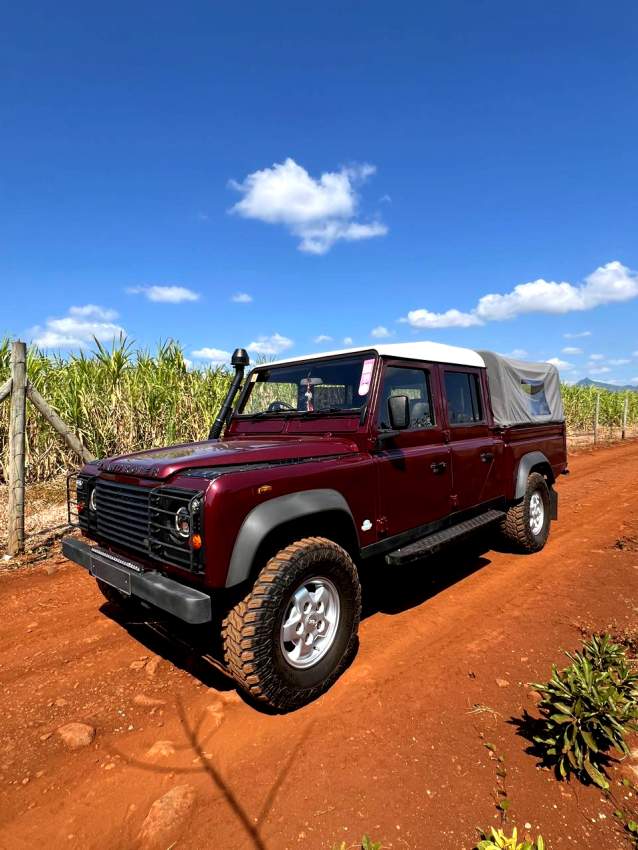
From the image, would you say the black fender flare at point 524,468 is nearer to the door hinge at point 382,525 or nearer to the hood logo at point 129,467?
the door hinge at point 382,525

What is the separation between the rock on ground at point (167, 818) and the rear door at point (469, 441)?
2.89m

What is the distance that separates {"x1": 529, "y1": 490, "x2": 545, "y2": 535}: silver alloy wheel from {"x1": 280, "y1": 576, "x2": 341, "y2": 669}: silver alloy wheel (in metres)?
3.45

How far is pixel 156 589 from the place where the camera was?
2.53 meters

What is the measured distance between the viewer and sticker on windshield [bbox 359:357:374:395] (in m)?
3.56

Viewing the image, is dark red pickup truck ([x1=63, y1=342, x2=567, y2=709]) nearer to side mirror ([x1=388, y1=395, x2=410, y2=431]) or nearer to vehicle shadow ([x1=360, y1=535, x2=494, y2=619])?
side mirror ([x1=388, y1=395, x2=410, y2=431])

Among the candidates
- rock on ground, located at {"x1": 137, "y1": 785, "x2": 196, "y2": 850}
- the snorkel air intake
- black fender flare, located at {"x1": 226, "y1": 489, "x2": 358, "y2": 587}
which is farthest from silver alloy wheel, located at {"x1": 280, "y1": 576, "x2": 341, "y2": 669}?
the snorkel air intake

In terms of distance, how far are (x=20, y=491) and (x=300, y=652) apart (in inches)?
156

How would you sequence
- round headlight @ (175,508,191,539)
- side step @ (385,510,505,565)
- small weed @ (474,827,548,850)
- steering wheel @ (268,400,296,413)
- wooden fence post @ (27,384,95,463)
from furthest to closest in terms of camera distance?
wooden fence post @ (27,384,95,463) → steering wheel @ (268,400,296,413) → side step @ (385,510,505,565) → round headlight @ (175,508,191,539) → small weed @ (474,827,548,850)

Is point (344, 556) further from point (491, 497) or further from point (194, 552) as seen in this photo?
point (491, 497)

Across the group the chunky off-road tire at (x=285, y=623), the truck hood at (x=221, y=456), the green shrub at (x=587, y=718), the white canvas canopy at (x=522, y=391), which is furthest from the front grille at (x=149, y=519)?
the white canvas canopy at (x=522, y=391)

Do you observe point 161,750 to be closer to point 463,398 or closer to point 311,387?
point 311,387

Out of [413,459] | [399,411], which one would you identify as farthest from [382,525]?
[399,411]

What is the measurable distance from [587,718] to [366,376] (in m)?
2.44

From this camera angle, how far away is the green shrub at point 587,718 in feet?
7.11
